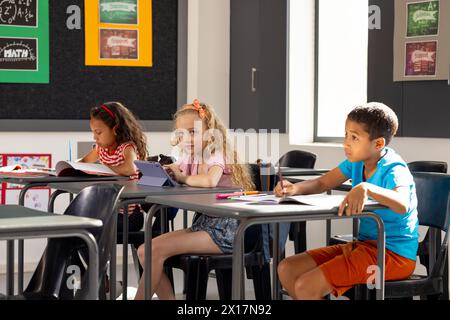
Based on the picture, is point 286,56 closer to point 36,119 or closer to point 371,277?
point 36,119

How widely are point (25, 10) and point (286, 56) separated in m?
1.84

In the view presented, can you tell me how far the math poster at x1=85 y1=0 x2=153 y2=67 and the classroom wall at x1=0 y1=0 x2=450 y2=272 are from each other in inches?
14.4

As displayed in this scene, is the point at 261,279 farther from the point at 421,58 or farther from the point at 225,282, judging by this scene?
the point at 421,58

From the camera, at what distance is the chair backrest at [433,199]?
3.20 m

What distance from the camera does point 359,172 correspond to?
3.23 meters

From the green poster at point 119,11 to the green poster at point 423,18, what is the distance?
2250 mm

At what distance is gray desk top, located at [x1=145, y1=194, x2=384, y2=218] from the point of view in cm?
265

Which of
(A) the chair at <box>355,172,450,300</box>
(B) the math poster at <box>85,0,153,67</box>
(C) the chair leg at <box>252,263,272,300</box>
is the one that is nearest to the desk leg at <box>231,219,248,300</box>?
(A) the chair at <box>355,172,450,300</box>

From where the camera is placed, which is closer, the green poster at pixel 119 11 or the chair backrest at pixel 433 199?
the chair backrest at pixel 433 199

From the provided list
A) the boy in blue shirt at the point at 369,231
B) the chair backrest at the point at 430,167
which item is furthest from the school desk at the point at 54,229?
the chair backrest at the point at 430,167

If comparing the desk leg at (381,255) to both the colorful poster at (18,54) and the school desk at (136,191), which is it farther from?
the colorful poster at (18,54)

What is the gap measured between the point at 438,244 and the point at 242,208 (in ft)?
3.16
